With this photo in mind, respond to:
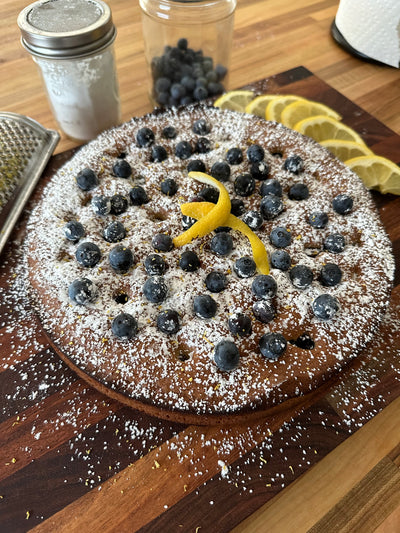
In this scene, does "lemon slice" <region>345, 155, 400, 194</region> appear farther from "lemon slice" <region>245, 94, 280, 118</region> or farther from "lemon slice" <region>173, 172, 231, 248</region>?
"lemon slice" <region>173, 172, 231, 248</region>

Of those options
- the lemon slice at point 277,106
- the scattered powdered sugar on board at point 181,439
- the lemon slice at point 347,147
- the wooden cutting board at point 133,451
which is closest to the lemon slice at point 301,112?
the lemon slice at point 277,106

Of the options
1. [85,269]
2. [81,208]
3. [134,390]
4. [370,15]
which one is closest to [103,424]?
[134,390]

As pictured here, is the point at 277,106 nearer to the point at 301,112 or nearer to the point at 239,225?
the point at 301,112

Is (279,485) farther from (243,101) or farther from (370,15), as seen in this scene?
(370,15)

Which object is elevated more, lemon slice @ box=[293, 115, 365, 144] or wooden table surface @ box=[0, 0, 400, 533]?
lemon slice @ box=[293, 115, 365, 144]

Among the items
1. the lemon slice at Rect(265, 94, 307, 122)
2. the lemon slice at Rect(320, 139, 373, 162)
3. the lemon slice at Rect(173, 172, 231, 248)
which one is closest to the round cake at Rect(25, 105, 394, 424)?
the lemon slice at Rect(173, 172, 231, 248)

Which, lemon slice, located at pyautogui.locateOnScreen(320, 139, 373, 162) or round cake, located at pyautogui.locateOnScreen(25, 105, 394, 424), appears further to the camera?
lemon slice, located at pyautogui.locateOnScreen(320, 139, 373, 162)

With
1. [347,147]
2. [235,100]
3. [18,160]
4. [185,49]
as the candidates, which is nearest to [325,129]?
[347,147]
